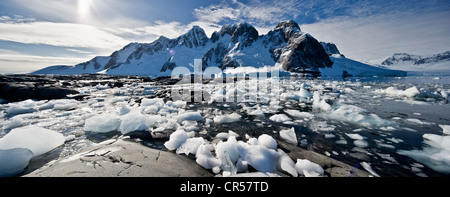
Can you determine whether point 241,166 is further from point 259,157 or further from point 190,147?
point 190,147

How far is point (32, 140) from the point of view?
2725 millimetres

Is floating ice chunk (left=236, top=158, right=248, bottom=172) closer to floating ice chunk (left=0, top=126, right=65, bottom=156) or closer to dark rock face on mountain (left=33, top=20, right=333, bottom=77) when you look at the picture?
floating ice chunk (left=0, top=126, right=65, bottom=156)

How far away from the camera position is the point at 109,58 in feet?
547

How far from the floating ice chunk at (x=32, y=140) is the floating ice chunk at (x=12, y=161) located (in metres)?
0.39

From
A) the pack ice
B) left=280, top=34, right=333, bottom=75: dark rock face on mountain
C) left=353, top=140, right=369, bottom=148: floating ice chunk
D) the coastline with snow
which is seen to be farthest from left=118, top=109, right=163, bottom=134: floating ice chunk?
left=280, top=34, right=333, bottom=75: dark rock face on mountain

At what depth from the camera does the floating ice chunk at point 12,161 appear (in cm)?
210

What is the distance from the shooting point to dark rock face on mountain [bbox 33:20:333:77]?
76312mm

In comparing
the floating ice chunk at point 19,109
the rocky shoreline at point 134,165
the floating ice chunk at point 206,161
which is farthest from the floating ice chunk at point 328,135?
the floating ice chunk at point 19,109

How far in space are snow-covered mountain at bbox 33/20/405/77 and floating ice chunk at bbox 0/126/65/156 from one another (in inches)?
2853

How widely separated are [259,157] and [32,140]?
3.80 m

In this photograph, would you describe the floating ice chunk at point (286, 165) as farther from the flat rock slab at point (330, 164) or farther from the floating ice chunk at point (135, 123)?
the floating ice chunk at point (135, 123)

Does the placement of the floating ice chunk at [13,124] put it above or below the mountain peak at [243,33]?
below
